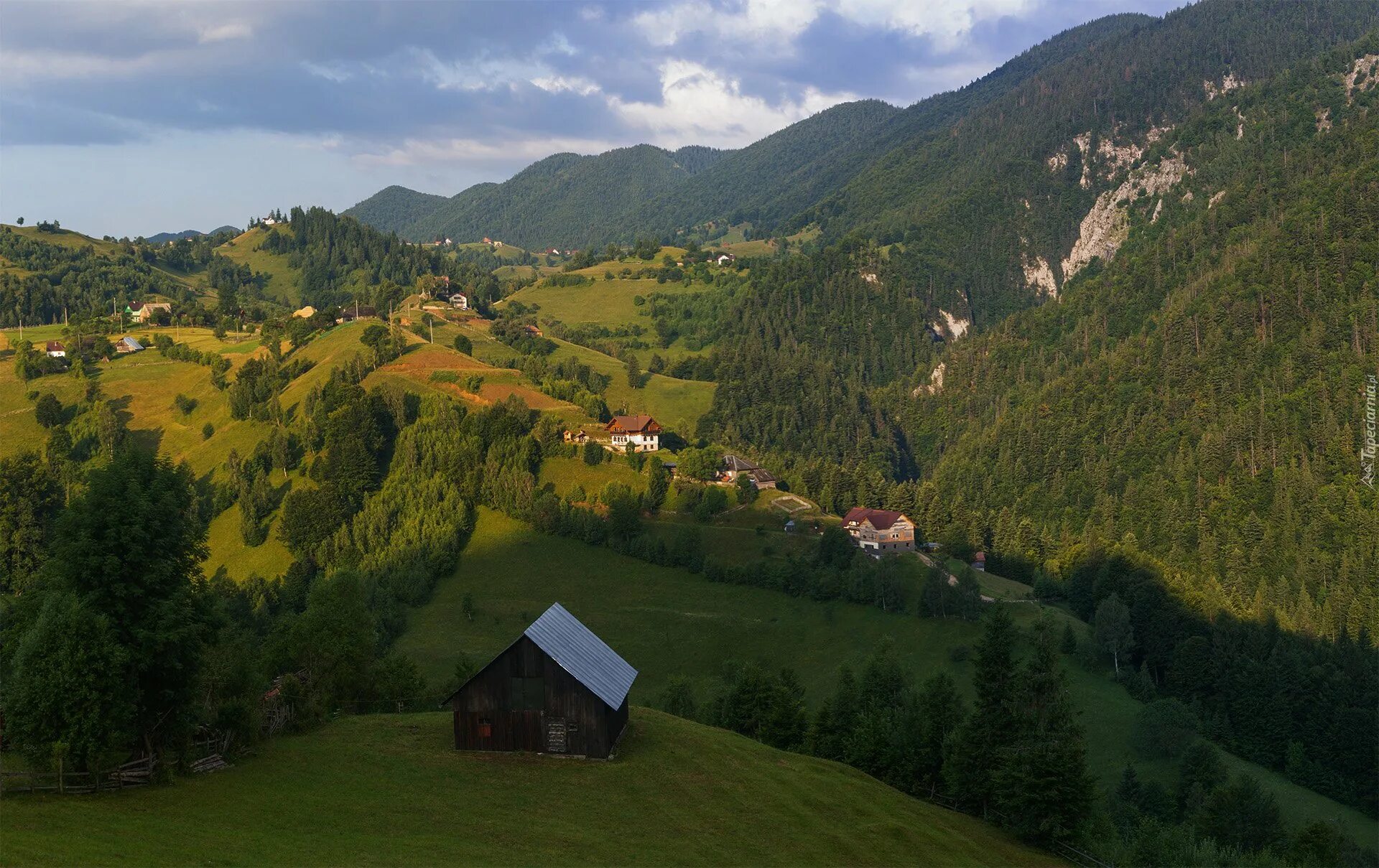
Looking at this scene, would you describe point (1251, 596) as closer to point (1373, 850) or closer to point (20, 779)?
point (1373, 850)

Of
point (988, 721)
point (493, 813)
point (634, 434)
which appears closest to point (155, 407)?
point (634, 434)

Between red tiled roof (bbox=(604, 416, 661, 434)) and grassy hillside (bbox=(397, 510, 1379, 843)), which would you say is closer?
grassy hillside (bbox=(397, 510, 1379, 843))

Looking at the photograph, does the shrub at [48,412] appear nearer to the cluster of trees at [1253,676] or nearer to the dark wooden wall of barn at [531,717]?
the cluster of trees at [1253,676]

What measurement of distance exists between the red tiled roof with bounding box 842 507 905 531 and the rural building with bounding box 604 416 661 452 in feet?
103

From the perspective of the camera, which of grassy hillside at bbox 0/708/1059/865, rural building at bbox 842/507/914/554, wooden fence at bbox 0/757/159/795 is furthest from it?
rural building at bbox 842/507/914/554

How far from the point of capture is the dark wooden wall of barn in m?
45.9

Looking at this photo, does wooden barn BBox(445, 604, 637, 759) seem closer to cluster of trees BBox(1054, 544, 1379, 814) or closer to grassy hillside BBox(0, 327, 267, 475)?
cluster of trees BBox(1054, 544, 1379, 814)

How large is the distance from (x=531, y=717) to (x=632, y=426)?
106 meters

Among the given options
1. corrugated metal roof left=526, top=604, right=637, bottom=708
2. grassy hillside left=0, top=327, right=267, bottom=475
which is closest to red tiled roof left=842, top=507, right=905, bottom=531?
corrugated metal roof left=526, top=604, right=637, bottom=708

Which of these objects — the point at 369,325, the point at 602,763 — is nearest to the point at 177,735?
the point at 602,763

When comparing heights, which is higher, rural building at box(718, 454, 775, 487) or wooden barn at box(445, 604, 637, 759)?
wooden barn at box(445, 604, 637, 759)

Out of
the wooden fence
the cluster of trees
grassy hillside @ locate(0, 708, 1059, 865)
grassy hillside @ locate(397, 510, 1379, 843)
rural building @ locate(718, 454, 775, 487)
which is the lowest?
the cluster of trees

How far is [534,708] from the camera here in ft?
152

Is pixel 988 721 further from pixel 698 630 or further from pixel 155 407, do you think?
pixel 155 407
